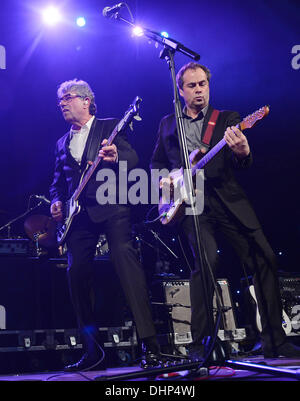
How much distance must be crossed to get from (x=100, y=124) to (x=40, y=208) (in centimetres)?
261

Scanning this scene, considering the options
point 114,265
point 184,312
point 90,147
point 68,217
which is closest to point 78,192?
point 68,217

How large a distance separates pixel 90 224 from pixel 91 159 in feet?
1.73

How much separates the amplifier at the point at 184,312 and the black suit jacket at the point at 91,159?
1.58m

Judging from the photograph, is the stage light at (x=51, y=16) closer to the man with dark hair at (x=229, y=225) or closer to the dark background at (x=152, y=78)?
the dark background at (x=152, y=78)

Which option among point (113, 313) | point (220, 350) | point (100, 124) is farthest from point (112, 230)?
point (113, 313)

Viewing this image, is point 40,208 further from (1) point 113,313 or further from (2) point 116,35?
(2) point 116,35

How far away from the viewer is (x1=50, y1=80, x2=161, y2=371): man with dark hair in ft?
10.0

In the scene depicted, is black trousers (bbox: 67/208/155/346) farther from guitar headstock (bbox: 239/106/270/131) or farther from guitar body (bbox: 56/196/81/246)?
guitar headstock (bbox: 239/106/270/131)

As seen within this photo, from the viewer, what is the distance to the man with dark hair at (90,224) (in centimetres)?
305

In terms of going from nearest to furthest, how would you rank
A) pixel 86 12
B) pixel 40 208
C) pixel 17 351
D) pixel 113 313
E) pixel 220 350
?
1. pixel 220 350
2. pixel 17 351
3. pixel 113 313
4. pixel 86 12
5. pixel 40 208

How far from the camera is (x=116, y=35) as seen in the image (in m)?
5.61

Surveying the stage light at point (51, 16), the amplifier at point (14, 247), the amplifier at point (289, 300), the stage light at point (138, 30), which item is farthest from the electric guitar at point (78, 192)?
the stage light at point (51, 16)

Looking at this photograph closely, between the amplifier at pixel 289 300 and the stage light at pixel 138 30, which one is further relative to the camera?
the amplifier at pixel 289 300

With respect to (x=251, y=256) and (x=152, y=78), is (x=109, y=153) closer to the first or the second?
(x=251, y=256)
